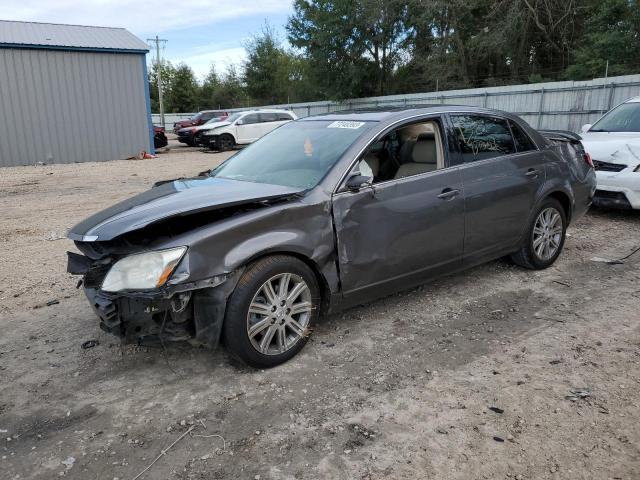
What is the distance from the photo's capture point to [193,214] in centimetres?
318

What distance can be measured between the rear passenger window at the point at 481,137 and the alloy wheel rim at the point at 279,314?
199cm

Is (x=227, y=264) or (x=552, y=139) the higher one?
(x=552, y=139)

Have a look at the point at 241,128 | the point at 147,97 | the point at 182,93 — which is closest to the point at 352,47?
the point at 241,128

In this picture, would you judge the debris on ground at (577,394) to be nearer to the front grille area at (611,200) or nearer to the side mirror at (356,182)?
the side mirror at (356,182)

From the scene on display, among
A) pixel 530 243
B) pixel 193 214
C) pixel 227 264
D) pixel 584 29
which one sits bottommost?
pixel 530 243

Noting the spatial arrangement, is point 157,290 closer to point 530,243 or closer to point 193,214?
point 193,214

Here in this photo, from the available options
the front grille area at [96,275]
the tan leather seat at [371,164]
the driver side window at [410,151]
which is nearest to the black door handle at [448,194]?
the driver side window at [410,151]

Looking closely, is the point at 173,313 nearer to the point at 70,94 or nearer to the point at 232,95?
the point at 70,94

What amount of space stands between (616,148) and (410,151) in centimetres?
443

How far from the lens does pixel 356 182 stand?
363 cm

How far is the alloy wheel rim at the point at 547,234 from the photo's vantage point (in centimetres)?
508

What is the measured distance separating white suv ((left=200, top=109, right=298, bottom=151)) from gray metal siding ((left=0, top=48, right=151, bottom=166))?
3033 mm

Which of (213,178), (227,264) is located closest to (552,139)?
(213,178)

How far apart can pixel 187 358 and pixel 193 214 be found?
1074 mm
